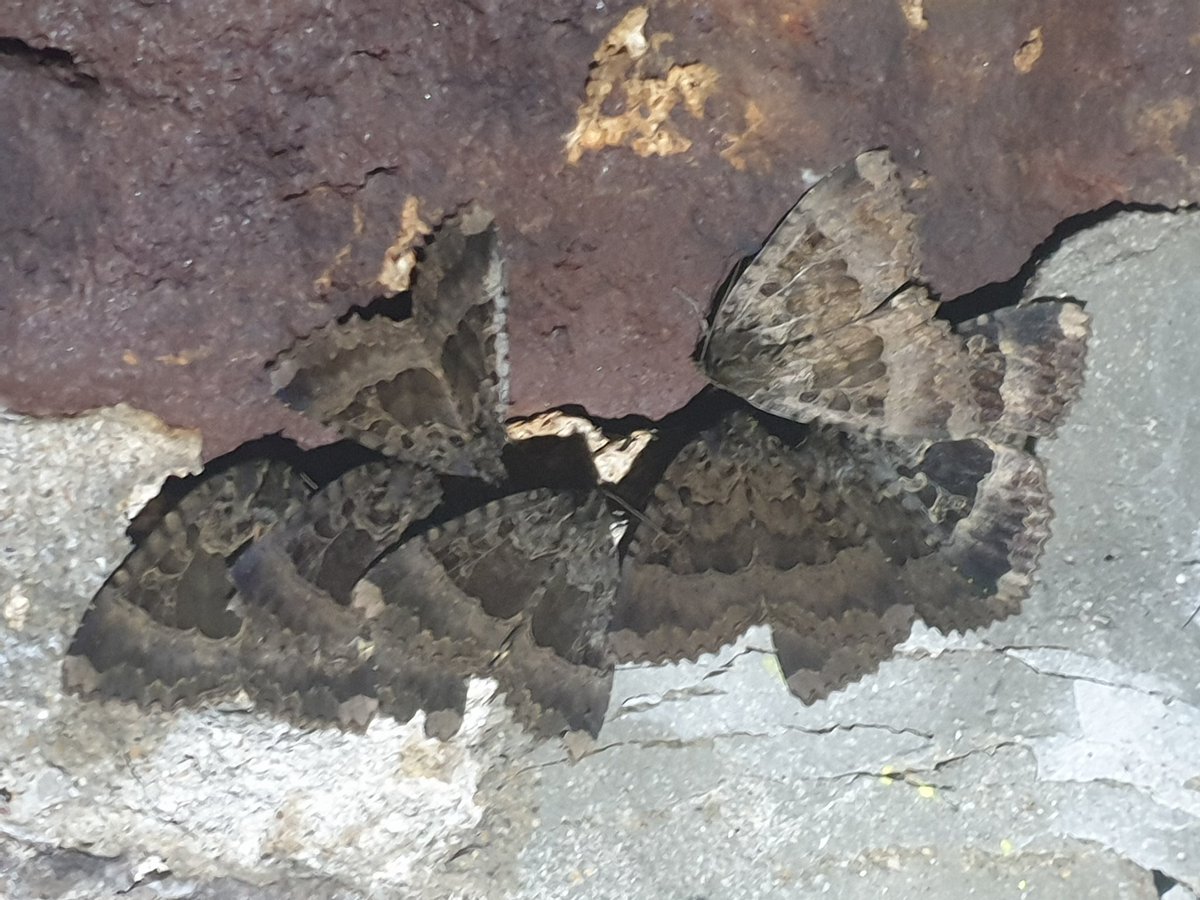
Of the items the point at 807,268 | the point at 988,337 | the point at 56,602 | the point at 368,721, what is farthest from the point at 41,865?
the point at 988,337

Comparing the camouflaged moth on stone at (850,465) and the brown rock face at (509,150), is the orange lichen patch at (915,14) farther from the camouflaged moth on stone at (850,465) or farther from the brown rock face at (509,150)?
the camouflaged moth on stone at (850,465)

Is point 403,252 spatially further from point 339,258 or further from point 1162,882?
point 1162,882

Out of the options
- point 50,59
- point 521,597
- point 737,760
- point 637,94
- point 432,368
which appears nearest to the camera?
point 50,59

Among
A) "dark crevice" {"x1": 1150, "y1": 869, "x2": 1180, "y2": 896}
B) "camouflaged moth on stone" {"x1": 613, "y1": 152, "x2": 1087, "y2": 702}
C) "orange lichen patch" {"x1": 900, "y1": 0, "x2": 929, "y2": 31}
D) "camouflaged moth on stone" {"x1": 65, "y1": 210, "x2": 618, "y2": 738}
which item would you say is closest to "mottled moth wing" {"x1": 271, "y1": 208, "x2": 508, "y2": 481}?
"camouflaged moth on stone" {"x1": 65, "y1": 210, "x2": 618, "y2": 738}

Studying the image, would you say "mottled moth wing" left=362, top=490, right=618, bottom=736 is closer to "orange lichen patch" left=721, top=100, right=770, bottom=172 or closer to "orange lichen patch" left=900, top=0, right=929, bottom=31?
"orange lichen patch" left=721, top=100, right=770, bottom=172

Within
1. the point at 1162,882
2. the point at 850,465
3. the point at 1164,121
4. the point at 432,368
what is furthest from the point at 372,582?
the point at 1162,882

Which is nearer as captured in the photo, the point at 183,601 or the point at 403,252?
the point at 403,252
